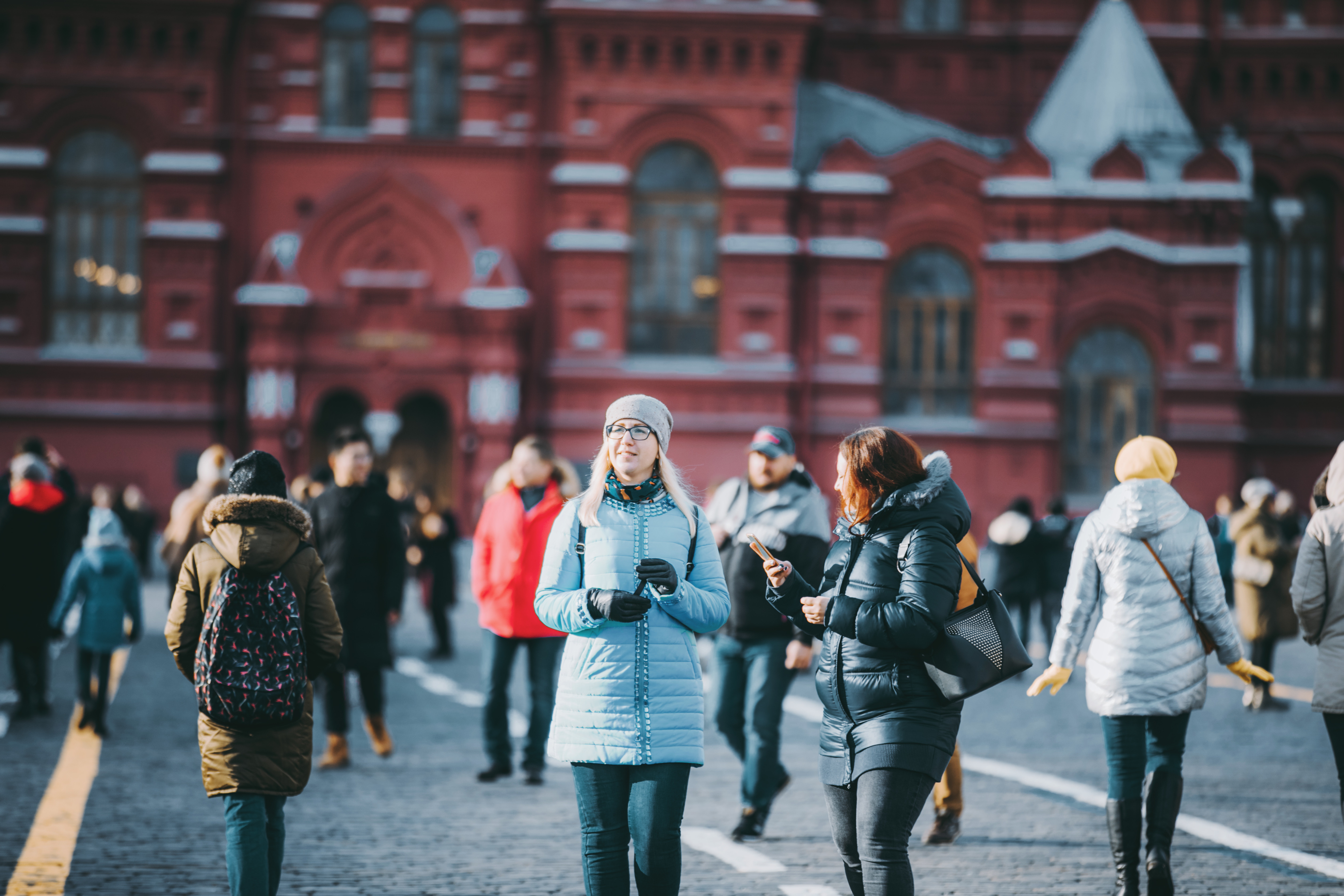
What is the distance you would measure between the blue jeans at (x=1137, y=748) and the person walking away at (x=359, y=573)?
5.02 m

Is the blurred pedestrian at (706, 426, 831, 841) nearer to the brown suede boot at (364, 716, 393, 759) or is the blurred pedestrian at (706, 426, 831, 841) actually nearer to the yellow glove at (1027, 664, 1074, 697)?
the yellow glove at (1027, 664, 1074, 697)

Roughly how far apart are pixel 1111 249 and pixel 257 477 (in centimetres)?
2454

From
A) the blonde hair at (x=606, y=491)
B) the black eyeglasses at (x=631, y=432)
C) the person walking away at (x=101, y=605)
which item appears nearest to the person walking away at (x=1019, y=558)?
the person walking away at (x=101, y=605)

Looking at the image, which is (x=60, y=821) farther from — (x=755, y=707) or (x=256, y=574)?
(x=755, y=707)

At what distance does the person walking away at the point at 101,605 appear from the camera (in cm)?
1073

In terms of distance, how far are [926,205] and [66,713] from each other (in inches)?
779

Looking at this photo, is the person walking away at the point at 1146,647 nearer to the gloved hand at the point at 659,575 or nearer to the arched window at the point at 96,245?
the gloved hand at the point at 659,575

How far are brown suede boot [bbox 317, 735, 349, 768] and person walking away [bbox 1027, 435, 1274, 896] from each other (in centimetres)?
494

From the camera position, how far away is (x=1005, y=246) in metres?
27.9

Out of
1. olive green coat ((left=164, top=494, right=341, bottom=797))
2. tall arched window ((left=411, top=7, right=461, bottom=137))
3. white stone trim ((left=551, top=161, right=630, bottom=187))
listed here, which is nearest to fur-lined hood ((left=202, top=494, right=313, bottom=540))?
olive green coat ((left=164, top=494, right=341, bottom=797))

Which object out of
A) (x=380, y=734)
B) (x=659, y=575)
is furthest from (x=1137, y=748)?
(x=380, y=734)

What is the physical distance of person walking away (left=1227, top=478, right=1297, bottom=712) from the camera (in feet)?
42.7

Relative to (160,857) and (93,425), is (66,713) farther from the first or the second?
(93,425)

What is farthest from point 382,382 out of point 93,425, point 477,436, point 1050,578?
point 1050,578
